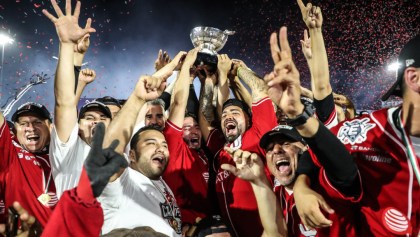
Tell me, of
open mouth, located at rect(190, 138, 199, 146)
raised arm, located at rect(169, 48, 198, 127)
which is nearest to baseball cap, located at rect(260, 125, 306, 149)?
raised arm, located at rect(169, 48, 198, 127)

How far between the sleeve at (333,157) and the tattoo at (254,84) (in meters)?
2.17

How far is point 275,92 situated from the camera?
6.05 feet

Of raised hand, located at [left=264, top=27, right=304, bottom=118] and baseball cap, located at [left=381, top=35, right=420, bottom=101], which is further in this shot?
baseball cap, located at [left=381, top=35, right=420, bottom=101]

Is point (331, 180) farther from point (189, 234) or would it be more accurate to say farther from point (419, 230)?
point (189, 234)

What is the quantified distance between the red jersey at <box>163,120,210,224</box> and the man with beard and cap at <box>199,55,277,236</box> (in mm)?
173

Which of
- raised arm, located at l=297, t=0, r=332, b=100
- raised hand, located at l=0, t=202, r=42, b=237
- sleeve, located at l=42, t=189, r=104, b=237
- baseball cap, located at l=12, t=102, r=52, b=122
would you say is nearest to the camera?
sleeve, located at l=42, t=189, r=104, b=237

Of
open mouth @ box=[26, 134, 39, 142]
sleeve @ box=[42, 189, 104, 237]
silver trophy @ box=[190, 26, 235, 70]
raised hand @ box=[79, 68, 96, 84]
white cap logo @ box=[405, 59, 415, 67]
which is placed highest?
silver trophy @ box=[190, 26, 235, 70]

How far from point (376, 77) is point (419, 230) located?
728 inches

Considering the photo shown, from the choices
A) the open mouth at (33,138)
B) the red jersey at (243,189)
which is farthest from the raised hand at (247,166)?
the open mouth at (33,138)

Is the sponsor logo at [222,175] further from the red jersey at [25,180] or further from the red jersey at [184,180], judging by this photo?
the red jersey at [25,180]

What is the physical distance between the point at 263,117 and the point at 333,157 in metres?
2.06

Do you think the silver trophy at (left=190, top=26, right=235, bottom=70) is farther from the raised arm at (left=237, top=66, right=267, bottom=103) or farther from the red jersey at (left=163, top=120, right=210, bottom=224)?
the red jersey at (left=163, top=120, right=210, bottom=224)

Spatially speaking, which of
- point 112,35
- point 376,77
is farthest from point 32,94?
point 376,77

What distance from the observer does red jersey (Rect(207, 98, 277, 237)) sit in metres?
3.28
